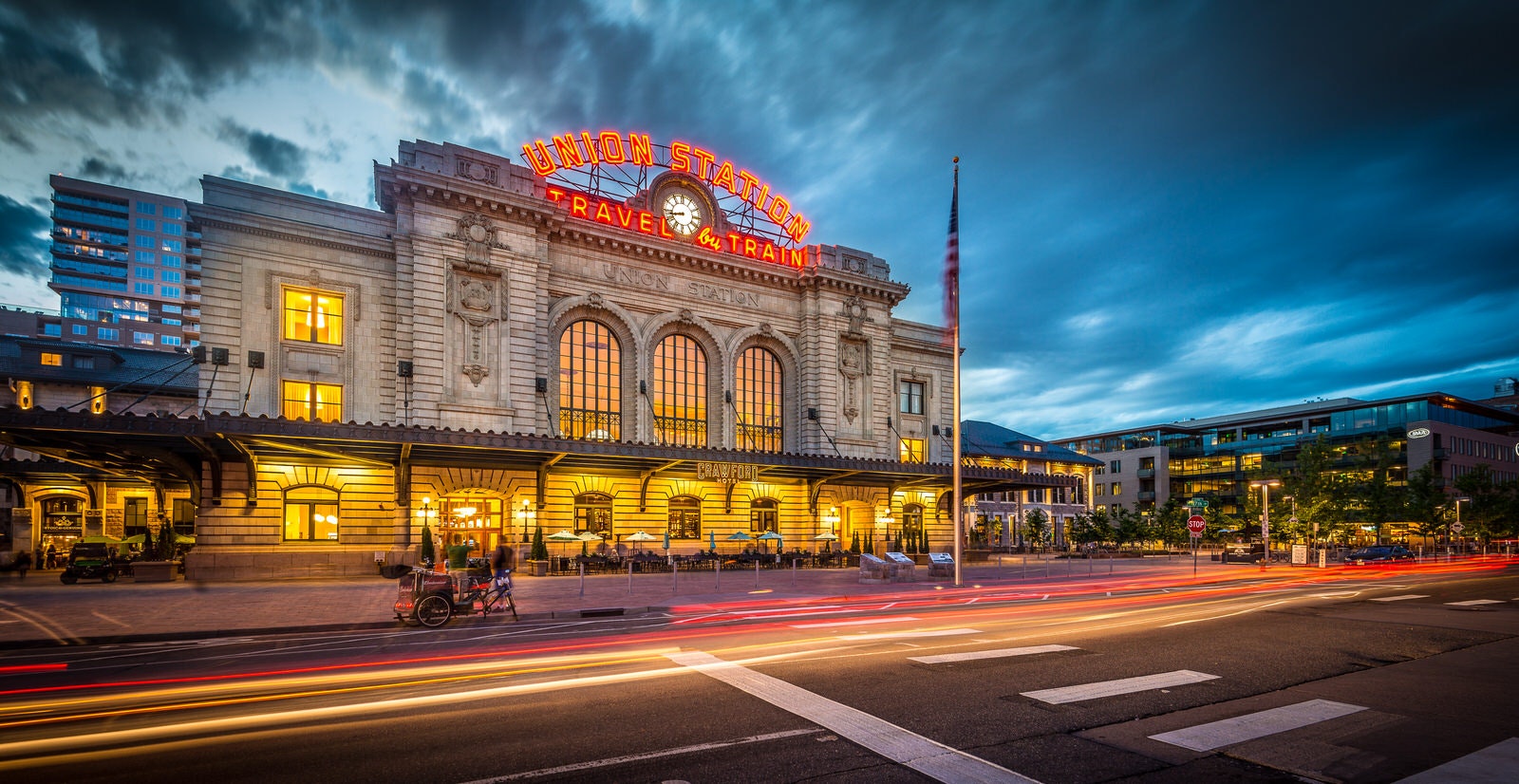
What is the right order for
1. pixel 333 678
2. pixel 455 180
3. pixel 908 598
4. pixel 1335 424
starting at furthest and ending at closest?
pixel 1335 424, pixel 455 180, pixel 908 598, pixel 333 678

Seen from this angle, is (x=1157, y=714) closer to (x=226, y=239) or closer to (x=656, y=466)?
(x=656, y=466)

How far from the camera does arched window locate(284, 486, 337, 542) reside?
106 feet

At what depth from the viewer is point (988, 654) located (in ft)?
41.7

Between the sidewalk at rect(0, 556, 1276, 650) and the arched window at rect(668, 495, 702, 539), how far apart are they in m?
7.76

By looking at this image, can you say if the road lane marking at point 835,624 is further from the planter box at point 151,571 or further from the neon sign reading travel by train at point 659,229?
the neon sign reading travel by train at point 659,229

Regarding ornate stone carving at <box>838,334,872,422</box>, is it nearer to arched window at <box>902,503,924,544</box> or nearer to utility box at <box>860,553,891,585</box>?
arched window at <box>902,503,924,544</box>

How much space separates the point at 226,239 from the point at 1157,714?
127 feet

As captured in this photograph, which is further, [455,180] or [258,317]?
[455,180]

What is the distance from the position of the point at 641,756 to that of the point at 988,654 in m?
7.63

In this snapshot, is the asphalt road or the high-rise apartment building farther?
the high-rise apartment building

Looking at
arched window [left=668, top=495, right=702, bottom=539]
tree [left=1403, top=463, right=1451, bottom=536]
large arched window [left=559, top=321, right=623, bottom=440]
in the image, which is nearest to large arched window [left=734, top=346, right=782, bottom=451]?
arched window [left=668, top=495, right=702, bottom=539]

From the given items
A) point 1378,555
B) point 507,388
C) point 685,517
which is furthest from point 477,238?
point 1378,555

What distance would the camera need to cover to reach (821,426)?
46281mm

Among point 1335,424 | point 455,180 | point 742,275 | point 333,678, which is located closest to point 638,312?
point 742,275
